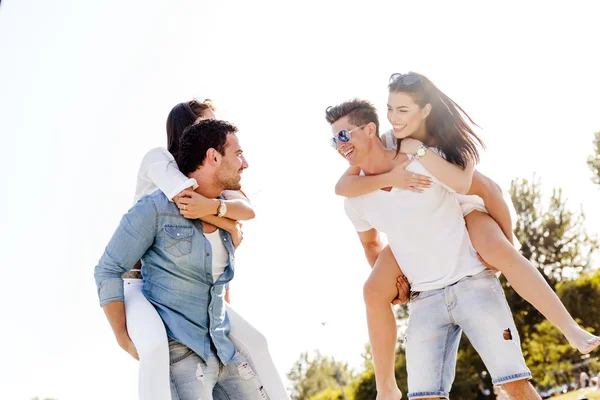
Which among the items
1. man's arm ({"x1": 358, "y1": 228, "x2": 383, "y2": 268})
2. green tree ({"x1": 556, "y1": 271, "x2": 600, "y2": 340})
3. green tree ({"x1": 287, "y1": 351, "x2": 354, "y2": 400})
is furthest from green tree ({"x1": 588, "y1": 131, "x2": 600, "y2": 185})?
green tree ({"x1": 287, "y1": 351, "x2": 354, "y2": 400})

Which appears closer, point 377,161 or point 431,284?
point 431,284

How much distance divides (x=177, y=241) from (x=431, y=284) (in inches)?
64.3

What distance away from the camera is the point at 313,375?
7656cm

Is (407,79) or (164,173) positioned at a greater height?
(407,79)

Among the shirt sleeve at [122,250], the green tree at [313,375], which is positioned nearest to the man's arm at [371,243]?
the shirt sleeve at [122,250]

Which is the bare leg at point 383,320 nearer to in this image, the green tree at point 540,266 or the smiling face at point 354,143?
the smiling face at point 354,143

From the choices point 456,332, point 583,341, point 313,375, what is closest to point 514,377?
point 583,341

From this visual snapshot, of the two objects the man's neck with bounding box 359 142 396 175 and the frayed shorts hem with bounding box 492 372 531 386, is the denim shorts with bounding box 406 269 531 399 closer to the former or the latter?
the frayed shorts hem with bounding box 492 372 531 386

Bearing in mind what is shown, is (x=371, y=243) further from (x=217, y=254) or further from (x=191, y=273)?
(x=191, y=273)

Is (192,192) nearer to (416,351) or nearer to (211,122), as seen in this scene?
(211,122)

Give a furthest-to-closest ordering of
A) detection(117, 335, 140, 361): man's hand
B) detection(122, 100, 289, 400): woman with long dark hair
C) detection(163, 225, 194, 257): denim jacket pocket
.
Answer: detection(163, 225, 194, 257): denim jacket pocket < detection(117, 335, 140, 361): man's hand < detection(122, 100, 289, 400): woman with long dark hair

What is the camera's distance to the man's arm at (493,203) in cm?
488

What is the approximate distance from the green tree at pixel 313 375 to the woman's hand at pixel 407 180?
71742 millimetres

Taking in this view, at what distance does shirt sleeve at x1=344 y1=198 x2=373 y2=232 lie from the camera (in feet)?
17.2
